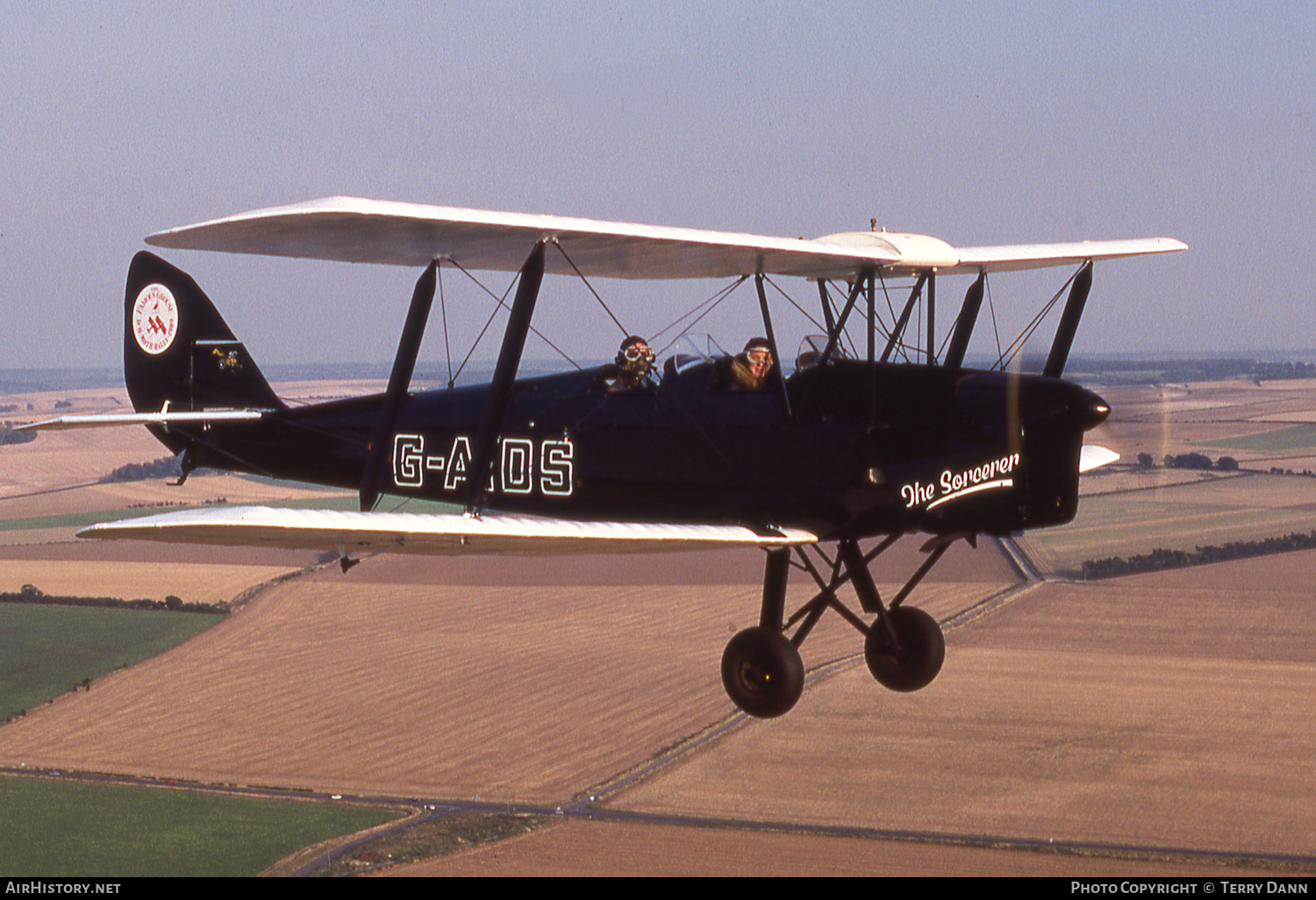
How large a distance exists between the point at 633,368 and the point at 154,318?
29.4ft

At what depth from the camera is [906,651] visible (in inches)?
600

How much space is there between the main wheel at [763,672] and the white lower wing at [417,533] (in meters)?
1.23

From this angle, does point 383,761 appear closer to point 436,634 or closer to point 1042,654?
point 436,634

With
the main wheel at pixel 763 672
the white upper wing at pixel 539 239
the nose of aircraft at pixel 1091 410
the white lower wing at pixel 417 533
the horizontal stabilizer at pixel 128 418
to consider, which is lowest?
the main wheel at pixel 763 672

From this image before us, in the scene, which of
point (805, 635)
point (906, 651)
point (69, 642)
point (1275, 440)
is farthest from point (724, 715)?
point (1275, 440)

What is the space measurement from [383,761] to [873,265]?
166 feet

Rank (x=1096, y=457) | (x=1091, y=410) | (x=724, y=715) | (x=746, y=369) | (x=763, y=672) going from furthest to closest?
(x=724, y=715), (x=1096, y=457), (x=746, y=369), (x=763, y=672), (x=1091, y=410)

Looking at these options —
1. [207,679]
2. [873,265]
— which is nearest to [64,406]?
[207,679]

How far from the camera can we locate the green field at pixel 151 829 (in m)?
49.7

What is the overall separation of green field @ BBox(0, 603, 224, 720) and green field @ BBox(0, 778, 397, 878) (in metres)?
15.4

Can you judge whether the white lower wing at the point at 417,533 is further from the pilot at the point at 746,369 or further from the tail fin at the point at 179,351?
the tail fin at the point at 179,351

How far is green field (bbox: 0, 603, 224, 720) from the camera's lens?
7331cm

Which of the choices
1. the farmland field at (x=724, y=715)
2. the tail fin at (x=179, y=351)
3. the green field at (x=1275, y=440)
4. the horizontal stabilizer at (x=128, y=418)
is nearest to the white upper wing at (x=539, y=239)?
the horizontal stabilizer at (x=128, y=418)

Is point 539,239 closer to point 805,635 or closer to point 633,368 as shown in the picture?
point 633,368
